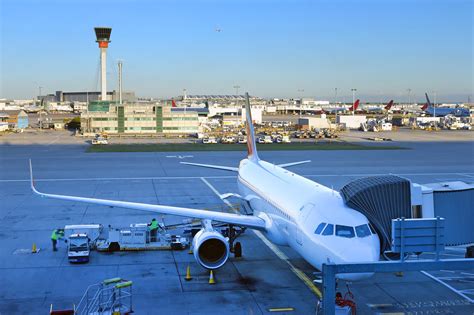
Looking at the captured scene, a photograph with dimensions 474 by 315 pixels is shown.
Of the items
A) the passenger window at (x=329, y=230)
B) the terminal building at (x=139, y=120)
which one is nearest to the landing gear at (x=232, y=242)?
the passenger window at (x=329, y=230)

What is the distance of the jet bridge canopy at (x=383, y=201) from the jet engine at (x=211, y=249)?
19.5 ft

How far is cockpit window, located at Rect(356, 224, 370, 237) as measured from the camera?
18828mm

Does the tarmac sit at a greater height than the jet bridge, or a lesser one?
lesser

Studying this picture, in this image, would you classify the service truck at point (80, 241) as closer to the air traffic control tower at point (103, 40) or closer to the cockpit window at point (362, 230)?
the cockpit window at point (362, 230)

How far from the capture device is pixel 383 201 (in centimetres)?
2017

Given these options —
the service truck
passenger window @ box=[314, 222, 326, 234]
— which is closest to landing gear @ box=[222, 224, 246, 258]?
the service truck

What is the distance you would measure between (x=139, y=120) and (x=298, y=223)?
357 ft

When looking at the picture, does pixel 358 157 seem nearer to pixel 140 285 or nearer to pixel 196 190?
pixel 196 190

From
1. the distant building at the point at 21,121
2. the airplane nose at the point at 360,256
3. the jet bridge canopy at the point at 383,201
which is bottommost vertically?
the airplane nose at the point at 360,256

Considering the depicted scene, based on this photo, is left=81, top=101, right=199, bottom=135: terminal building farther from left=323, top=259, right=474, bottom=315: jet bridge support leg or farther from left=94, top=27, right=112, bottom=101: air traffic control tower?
left=323, top=259, right=474, bottom=315: jet bridge support leg

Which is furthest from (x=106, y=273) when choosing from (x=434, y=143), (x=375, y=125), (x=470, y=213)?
(x=375, y=125)

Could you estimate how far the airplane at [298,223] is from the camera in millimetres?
18672

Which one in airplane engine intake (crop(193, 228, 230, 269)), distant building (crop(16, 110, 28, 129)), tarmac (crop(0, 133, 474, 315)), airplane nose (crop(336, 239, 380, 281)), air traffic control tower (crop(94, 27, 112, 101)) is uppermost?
air traffic control tower (crop(94, 27, 112, 101))

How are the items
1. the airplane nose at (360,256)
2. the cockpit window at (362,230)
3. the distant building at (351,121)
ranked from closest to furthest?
the airplane nose at (360,256), the cockpit window at (362,230), the distant building at (351,121)
